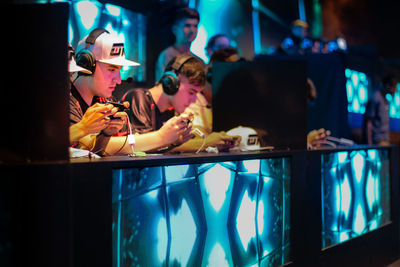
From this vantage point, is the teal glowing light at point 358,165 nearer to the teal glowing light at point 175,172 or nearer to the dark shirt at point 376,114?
the teal glowing light at point 175,172

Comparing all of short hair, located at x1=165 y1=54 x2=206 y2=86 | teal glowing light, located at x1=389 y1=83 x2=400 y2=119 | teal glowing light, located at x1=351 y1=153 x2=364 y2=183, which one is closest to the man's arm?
short hair, located at x1=165 y1=54 x2=206 y2=86

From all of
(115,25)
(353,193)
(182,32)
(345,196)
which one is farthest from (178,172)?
(353,193)

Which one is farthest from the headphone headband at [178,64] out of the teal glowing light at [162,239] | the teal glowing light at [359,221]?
the teal glowing light at [359,221]

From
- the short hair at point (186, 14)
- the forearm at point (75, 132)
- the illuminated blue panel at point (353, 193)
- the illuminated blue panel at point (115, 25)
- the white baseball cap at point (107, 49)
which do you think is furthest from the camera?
the short hair at point (186, 14)

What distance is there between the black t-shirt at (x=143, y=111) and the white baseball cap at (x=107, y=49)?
0.41 m

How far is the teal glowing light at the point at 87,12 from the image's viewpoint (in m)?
2.54

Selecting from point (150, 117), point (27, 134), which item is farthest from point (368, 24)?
point (27, 134)

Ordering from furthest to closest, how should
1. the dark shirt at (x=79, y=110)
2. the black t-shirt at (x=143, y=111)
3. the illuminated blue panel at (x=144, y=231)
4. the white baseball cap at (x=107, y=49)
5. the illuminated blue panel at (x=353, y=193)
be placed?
1. the illuminated blue panel at (x=353, y=193)
2. the black t-shirt at (x=143, y=111)
3. the white baseball cap at (x=107, y=49)
4. the dark shirt at (x=79, y=110)
5. the illuminated blue panel at (x=144, y=231)

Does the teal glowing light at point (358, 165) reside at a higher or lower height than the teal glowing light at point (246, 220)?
higher

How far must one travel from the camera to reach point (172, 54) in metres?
3.19

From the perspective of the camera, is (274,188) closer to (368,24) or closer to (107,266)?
(107,266)

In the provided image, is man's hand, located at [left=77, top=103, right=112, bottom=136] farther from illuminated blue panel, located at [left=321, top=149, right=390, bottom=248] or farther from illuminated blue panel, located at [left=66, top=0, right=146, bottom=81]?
illuminated blue panel, located at [left=321, top=149, right=390, bottom=248]

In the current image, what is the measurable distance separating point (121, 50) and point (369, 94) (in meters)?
3.90

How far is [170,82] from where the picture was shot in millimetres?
2859
